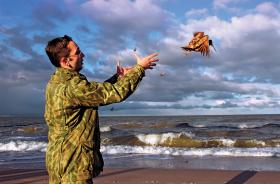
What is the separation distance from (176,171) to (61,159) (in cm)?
939

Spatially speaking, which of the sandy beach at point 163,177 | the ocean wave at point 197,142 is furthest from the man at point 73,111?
the ocean wave at point 197,142

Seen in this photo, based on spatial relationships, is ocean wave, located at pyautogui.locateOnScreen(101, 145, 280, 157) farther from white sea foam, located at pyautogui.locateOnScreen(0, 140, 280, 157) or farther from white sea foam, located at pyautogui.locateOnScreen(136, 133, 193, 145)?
white sea foam, located at pyautogui.locateOnScreen(136, 133, 193, 145)

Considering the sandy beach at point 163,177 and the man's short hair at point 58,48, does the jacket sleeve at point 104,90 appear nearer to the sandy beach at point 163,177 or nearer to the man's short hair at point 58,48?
the man's short hair at point 58,48

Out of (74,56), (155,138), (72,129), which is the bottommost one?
(155,138)

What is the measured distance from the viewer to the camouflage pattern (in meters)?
2.82

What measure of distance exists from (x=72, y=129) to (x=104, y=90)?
1.22 ft

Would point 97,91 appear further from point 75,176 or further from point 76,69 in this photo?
point 75,176

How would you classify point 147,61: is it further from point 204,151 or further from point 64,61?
point 204,151

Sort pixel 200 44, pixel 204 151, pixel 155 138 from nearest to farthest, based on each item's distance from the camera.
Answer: pixel 200 44 → pixel 204 151 → pixel 155 138

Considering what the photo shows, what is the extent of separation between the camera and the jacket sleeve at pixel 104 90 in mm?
2723

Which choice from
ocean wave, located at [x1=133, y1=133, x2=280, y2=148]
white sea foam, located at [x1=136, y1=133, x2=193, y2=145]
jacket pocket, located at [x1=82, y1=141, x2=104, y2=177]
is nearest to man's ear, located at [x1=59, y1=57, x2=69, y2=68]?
jacket pocket, located at [x1=82, y1=141, x2=104, y2=177]

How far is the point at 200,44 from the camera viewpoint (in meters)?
3.67

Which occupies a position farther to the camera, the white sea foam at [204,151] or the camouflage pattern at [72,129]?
the white sea foam at [204,151]

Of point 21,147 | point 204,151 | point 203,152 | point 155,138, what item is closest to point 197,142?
point 155,138
